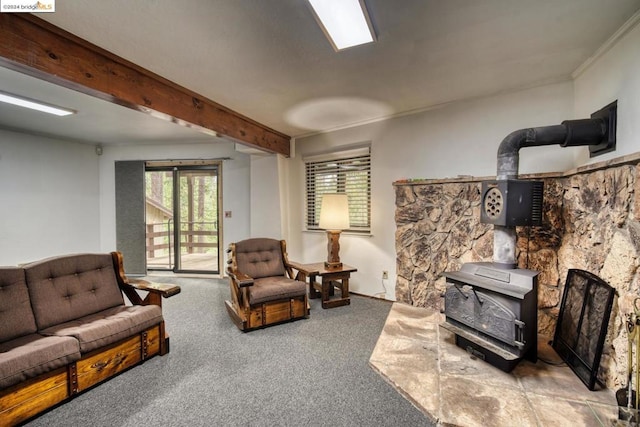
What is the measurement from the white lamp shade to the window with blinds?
0.51 meters

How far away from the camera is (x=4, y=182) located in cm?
409

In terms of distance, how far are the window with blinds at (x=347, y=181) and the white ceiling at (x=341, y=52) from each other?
2.96 ft

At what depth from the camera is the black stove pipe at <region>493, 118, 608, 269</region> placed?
6.73ft

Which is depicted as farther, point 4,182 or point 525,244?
point 4,182

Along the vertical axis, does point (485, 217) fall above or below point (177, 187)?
below

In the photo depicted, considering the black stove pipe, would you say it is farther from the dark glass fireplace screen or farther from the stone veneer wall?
the dark glass fireplace screen

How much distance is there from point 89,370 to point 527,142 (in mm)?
3673

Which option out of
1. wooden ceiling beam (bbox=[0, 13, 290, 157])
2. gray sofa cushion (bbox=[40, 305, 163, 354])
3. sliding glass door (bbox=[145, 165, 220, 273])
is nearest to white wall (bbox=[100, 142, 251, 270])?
sliding glass door (bbox=[145, 165, 220, 273])

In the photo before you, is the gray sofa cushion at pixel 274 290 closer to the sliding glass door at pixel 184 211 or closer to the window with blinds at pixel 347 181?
the window with blinds at pixel 347 181

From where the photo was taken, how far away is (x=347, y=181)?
163 inches

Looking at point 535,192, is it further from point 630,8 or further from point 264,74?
point 264,74

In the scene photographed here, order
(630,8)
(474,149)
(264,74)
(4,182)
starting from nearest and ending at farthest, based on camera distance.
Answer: (630,8) < (264,74) < (474,149) < (4,182)

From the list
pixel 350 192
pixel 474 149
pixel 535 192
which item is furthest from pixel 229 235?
pixel 535 192

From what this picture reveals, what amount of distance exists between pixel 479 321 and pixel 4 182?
6.39 metres
